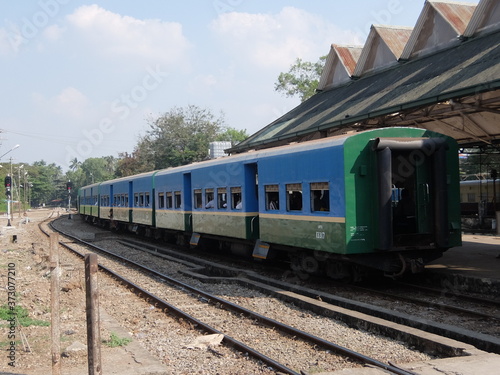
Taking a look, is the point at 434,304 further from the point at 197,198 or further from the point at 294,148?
the point at 197,198

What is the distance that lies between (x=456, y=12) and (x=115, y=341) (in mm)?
17859

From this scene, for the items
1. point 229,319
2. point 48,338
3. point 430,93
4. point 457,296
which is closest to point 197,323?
point 229,319

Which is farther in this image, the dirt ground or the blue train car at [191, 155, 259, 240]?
the blue train car at [191, 155, 259, 240]

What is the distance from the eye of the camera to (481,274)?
11367mm

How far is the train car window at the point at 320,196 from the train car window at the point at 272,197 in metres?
1.52

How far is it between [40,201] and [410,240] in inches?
5539

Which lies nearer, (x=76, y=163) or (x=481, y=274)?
(x=481, y=274)

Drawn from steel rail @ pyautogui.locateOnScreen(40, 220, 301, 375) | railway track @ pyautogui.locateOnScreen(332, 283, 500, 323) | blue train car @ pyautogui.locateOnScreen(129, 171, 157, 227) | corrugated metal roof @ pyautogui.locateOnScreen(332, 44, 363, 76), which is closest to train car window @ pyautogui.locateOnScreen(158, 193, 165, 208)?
blue train car @ pyautogui.locateOnScreen(129, 171, 157, 227)

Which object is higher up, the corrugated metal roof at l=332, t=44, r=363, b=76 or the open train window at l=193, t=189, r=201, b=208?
the corrugated metal roof at l=332, t=44, r=363, b=76

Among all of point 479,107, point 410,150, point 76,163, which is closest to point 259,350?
point 410,150

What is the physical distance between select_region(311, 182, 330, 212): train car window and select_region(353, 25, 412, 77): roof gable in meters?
12.6

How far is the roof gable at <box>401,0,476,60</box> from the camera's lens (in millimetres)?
19125

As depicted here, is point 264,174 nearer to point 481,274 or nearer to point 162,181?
point 481,274

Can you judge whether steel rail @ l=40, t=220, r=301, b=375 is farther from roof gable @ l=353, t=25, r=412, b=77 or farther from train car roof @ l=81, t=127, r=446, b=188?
roof gable @ l=353, t=25, r=412, b=77
